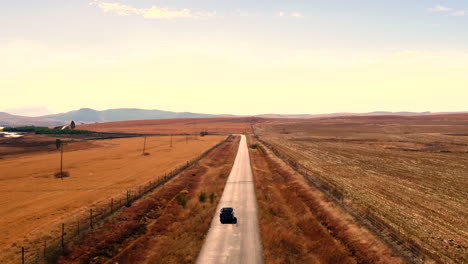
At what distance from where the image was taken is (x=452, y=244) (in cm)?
→ 2741

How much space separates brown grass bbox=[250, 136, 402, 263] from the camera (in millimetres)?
26891

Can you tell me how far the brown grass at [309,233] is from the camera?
88.2 ft

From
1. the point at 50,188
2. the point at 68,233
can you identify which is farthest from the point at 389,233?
the point at 50,188

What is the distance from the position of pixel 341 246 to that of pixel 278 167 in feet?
143

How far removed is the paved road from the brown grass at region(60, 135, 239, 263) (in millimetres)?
1058

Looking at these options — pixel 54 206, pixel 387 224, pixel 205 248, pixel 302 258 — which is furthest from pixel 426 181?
pixel 54 206

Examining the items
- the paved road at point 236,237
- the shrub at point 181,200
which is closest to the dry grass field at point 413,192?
the paved road at point 236,237

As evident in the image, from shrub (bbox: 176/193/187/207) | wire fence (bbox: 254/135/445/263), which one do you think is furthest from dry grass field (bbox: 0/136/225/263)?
wire fence (bbox: 254/135/445/263)

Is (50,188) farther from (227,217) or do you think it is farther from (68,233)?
(227,217)

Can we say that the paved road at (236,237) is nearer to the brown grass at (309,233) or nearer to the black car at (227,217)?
the black car at (227,217)

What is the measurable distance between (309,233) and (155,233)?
1626 centimetres

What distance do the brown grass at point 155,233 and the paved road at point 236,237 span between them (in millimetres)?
1058

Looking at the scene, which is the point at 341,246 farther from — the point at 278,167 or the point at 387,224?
the point at 278,167

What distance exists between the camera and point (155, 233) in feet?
111
